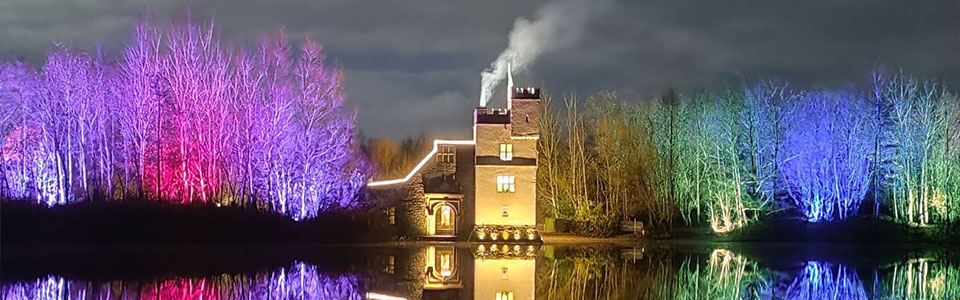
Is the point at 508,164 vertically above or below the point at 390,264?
above

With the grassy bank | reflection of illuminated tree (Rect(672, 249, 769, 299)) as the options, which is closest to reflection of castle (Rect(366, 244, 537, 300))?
reflection of illuminated tree (Rect(672, 249, 769, 299))

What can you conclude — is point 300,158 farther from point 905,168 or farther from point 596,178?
point 905,168

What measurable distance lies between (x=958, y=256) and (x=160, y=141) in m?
29.9

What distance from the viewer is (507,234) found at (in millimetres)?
40844

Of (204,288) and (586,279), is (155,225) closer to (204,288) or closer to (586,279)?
(204,288)

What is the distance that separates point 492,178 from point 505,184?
61cm

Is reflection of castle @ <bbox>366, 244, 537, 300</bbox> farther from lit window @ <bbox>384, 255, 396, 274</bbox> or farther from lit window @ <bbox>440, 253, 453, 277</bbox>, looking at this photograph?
lit window @ <bbox>384, 255, 396, 274</bbox>

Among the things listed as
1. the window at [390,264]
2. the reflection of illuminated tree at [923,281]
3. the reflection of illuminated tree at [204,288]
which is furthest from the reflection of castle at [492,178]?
the reflection of illuminated tree at [204,288]

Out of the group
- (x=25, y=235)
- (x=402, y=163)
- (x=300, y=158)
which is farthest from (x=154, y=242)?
(x=402, y=163)

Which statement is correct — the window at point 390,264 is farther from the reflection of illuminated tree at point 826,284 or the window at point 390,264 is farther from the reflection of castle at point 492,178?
the reflection of castle at point 492,178

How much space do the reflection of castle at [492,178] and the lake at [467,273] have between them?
4.65 m

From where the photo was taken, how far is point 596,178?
48.2 metres

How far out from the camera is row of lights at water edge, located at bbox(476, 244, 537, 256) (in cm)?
3334

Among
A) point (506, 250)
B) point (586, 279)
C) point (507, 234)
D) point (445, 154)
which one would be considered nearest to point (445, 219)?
point (445, 154)
